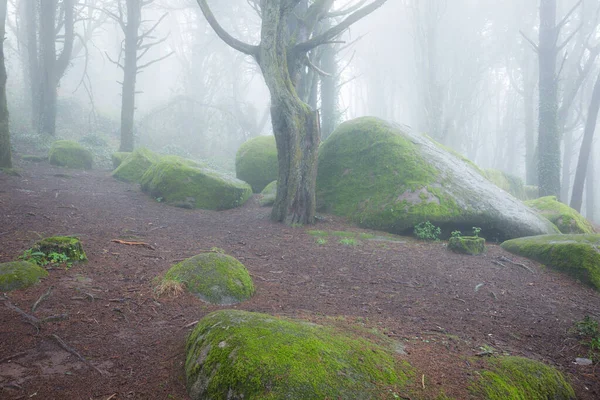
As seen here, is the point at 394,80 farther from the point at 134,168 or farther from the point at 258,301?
the point at 258,301

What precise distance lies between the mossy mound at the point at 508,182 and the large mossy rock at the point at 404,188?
5059 millimetres

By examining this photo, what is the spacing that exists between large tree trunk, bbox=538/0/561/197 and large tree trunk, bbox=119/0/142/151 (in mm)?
15103

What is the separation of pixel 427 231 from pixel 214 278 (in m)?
4.73

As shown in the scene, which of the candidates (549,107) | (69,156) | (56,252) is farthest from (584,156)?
(69,156)

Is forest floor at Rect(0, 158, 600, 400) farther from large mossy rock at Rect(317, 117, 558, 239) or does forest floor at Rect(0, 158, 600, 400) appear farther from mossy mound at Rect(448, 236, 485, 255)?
large mossy rock at Rect(317, 117, 558, 239)

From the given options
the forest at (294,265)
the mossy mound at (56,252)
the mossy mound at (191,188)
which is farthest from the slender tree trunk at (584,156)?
the mossy mound at (56,252)

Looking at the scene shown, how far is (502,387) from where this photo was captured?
8.82ft

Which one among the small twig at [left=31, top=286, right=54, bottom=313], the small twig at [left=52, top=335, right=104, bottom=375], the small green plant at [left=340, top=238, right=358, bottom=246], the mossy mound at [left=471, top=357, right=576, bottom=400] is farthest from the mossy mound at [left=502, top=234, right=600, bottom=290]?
the small twig at [left=31, top=286, right=54, bottom=313]

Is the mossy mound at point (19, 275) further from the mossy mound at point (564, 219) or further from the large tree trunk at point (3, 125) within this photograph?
the mossy mound at point (564, 219)

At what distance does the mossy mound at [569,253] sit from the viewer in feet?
17.5

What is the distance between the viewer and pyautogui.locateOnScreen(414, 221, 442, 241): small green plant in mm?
7414

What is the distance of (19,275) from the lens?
3.74 meters

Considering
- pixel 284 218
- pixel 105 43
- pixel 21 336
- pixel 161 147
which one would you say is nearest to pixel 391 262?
pixel 284 218

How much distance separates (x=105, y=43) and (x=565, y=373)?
5214cm
